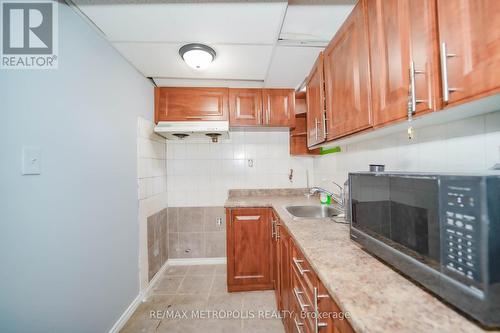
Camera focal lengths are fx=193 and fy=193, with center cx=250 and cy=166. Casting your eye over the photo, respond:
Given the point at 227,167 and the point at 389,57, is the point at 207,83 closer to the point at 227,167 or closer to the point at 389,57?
the point at 227,167

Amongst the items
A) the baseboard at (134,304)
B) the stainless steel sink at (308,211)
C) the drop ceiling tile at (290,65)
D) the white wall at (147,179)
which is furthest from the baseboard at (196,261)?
the drop ceiling tile at (290,65)

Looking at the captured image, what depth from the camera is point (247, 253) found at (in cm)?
199

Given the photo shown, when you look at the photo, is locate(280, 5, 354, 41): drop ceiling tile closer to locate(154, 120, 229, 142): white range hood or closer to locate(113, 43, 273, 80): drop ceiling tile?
locate(113, 43, 273, 80): drop ceiling tile

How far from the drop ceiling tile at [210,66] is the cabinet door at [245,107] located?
0.24 meters

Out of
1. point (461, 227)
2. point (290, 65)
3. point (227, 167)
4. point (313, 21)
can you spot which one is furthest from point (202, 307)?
point (313, 21)

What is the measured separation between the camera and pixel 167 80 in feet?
7.11

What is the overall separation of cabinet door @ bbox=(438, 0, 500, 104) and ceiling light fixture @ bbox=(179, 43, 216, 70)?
1.40 meters

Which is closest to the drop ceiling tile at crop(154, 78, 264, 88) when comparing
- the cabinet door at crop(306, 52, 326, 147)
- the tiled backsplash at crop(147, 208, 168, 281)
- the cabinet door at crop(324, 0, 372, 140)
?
the cabinet door at crop(306, 52, 326, 147)

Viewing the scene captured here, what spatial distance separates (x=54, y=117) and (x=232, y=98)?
1.63m

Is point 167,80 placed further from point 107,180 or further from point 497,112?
point 497,112

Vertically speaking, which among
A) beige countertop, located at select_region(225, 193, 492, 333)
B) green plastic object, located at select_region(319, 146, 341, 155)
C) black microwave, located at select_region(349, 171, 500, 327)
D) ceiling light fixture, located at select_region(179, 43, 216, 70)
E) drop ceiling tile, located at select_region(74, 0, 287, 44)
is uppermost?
drop ceiling tile, located at select_region(74, 0, 287, 44)

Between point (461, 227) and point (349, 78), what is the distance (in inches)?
37.2

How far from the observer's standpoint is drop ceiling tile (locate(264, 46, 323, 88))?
5.34ft

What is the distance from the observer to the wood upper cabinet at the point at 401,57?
654mm
